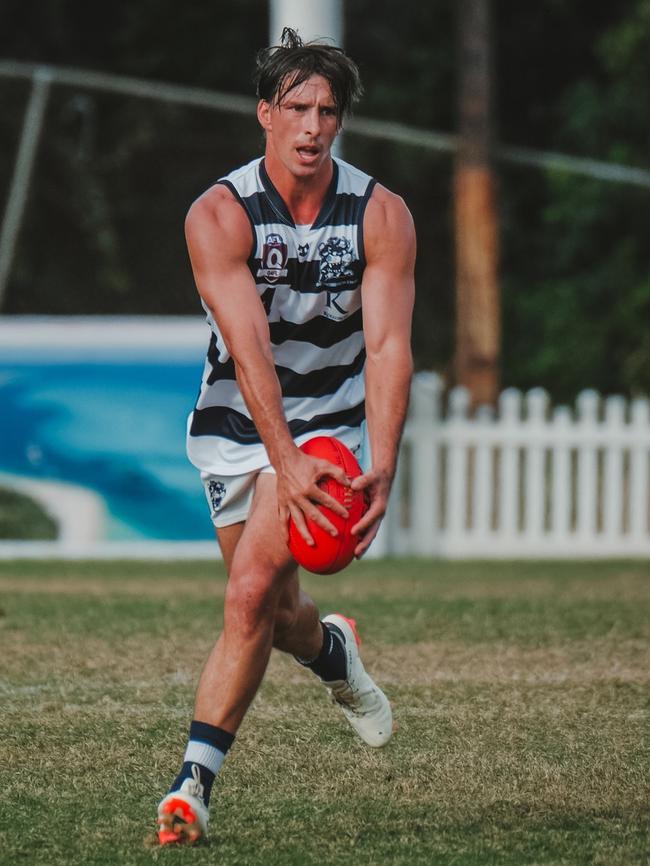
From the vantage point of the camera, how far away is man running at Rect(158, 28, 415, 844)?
14.9ft

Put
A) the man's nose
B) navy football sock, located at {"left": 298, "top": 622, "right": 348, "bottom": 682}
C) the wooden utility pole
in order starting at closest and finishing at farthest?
the man's nose, navy football sock, located at {"left": 298, "top": 622, "right": 348, "bottom": 682}, the wooden utility pole

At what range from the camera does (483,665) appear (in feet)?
24.6

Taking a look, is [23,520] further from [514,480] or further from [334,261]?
[334,261]

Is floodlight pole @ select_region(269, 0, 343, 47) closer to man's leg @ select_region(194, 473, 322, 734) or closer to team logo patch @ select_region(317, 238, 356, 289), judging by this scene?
team logo patch @ select_region(317, 238, 356, 289)

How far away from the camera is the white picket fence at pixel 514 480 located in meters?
13.4

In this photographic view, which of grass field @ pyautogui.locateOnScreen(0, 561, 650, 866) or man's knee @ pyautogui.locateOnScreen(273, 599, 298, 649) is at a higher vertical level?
man's knee @ pyautogui.locateOnScreen(273, 599, 298, 649)

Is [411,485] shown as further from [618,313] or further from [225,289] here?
[618,313]

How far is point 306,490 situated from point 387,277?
732 mm

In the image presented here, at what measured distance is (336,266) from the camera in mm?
4801

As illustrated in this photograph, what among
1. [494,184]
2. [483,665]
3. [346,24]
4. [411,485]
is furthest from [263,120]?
[346,24]

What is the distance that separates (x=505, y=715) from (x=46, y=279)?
1842 centimetres

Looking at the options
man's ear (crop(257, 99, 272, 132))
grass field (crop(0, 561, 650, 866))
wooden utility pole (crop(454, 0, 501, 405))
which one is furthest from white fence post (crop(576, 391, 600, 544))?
man's ear (crop(257, 99, 272, 132))

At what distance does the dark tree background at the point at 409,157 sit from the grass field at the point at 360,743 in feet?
40.1

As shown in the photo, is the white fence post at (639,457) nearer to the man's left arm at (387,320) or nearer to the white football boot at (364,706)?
the white football boot at (364,706)
